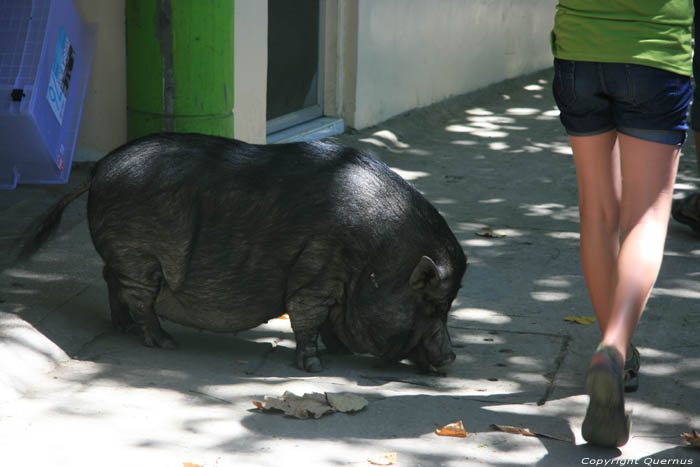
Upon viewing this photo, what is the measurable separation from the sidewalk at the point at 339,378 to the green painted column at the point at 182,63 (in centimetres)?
77

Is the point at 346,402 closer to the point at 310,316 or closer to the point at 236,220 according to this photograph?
the point at 310,316

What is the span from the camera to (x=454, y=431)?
328 cm

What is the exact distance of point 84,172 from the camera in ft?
20.5

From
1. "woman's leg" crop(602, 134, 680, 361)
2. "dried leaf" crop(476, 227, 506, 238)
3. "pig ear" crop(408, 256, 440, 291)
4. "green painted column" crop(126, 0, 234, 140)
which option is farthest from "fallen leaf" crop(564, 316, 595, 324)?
"green painted column" crop(126, 0, 234, 140)

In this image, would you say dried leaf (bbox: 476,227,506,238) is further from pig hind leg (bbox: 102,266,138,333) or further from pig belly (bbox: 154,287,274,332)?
pig hind leg (bbox: 102,266,138,333)

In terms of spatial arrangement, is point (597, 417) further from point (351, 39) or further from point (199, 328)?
point (351, 39)

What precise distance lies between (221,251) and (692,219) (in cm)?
319

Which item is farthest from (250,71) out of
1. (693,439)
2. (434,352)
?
(693,439)

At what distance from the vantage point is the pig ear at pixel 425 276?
376 centimetres

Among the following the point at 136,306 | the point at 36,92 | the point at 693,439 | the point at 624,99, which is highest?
the point at 624,99

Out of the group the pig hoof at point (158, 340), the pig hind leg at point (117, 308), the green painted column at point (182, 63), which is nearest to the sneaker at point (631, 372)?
the pig hoof at point (158, 340)

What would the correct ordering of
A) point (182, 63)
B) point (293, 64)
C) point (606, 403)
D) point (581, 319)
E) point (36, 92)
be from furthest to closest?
point (293, 64)
point (182, 63)
point (36, 92)
point (581, 319)
point (606, 403)

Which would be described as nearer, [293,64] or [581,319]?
[581,319]

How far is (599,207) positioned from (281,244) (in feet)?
3.99
